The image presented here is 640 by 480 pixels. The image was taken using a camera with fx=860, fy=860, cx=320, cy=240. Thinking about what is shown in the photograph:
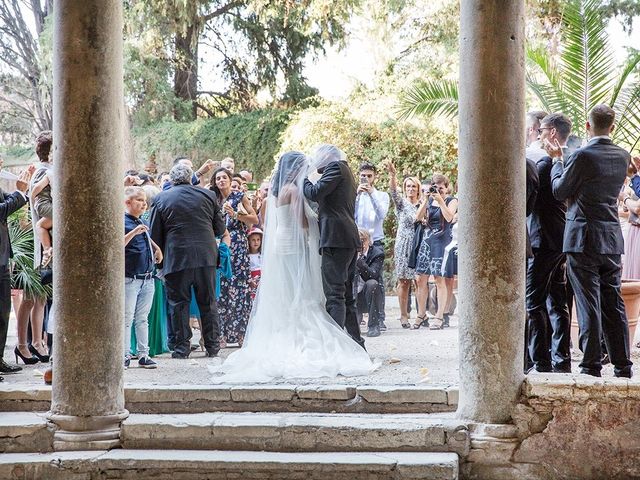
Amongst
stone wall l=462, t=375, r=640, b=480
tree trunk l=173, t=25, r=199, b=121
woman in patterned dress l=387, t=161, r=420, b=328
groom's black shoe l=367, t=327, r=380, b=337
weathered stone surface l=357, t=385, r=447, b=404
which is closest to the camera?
stone wall l=462, t=375, r=640, b=480

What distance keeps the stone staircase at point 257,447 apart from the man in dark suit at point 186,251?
254cm

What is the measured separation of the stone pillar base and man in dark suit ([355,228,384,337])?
4.86 metres

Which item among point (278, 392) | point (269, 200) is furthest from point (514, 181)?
point (269, 200)

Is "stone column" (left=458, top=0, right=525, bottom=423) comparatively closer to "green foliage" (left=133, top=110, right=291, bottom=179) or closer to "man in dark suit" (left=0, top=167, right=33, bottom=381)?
"man in dark suit" (left=0, top=167, right=33, bottom=381)

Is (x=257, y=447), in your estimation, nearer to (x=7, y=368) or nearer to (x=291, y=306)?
(x=291, y=306)

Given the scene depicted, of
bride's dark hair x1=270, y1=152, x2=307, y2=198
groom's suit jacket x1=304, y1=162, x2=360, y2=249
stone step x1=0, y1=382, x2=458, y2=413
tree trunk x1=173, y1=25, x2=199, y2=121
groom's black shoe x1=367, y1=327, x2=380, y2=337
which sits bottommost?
stone step x1=0, y1=382, x2=458, y2=413

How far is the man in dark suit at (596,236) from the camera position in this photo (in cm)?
590

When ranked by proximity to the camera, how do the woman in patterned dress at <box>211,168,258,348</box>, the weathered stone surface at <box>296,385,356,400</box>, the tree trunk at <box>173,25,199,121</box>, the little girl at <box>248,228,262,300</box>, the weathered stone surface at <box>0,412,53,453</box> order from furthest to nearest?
the tree trunk at <box>173,25,199,121</box>, the little girl at <box>248,228,262,300</box>, the woman in patterned dress at <box>211,168,258,348</box>, the weathered stone surface at <box>296,385,356,400</box>, the weathered stone surface at <box>0,412,53,453</box>

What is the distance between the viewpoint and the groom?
736 centimetres

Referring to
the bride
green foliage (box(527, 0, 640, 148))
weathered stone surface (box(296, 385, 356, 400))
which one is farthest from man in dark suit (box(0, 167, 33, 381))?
green foliage (box(527, 0, 640, 148))

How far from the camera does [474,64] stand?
5082 millimetres

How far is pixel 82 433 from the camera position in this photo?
517 centimetres

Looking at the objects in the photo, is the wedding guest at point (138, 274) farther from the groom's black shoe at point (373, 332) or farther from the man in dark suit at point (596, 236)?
the man in dark suit at point (596, 236)

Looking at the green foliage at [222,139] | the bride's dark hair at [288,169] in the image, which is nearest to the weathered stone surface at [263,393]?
the bride's dark hair at [288,169]
